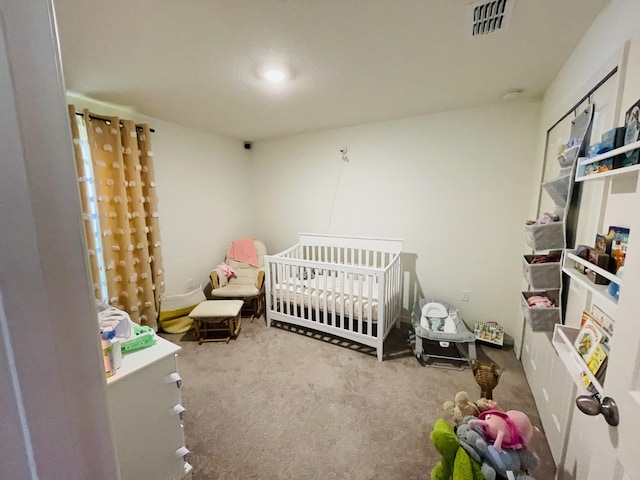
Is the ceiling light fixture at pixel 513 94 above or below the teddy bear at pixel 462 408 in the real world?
above

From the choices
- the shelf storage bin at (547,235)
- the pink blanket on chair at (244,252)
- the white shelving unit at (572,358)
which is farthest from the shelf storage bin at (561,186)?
the pink blanket on chair at (244,252)

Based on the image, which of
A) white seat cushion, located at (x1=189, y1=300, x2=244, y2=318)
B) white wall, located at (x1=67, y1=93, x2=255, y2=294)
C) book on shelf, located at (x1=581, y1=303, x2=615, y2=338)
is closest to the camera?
book on shelf, located at (x1=581, y1=303, x2=615, y2=338)

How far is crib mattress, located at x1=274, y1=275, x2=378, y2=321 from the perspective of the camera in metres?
2.57

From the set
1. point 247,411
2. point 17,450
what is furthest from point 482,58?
point 247,411

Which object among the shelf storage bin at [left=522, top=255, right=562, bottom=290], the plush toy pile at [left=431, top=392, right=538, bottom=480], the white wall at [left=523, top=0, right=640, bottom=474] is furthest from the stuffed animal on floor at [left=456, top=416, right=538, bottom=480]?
the shelf storage bin at [left=522, top=255, right=562, bottom=290]

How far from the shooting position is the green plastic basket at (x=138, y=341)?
1292 mm

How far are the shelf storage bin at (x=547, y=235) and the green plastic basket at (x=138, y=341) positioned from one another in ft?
7.01

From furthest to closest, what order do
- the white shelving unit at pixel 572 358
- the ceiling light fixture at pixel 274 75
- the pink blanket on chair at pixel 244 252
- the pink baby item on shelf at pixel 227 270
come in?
1. the pink blanket on chair at pixel 244 252
2. the pink baby item on shelf at pixel 227 270
3. the ceiling light fixture at pixel 274 75
4. the white shelving unit at pixel 572 358

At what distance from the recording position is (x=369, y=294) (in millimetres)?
2475

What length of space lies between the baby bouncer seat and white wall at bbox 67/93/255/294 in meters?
2.67

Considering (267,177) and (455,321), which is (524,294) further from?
(267,177)

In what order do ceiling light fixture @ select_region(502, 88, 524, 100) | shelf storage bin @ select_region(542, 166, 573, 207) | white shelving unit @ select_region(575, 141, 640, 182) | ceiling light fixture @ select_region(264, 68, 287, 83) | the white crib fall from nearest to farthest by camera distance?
white shelving unit @ select_region(575, 141, 640, 182) < shelf storage bin @ select_region(542, 166, 573, 207) < ceiling light fixture @ select_region(264, 68, 287, 83) < ceiling light fixture @ select_region(502, 88, 524, 100) < the white crib

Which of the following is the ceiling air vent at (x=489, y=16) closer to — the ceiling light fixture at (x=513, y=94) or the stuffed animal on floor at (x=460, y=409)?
the ceiling light fixture at (x=513, y=94)

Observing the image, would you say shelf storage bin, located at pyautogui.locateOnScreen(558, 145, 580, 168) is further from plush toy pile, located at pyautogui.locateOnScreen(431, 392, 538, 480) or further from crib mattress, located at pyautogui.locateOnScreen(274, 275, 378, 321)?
crib mattress, located at pyautogui.locateOnScreen(274, 275, 378, 321)
